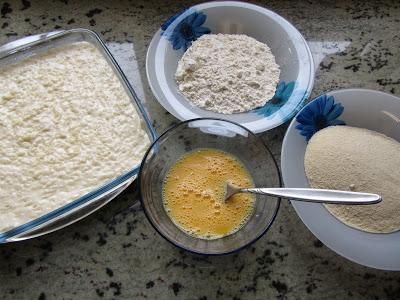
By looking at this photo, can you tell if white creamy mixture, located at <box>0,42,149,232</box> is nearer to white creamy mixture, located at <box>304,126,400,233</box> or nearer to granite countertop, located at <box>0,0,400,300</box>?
granite countertop, located at <box>0,0,400,300</box>

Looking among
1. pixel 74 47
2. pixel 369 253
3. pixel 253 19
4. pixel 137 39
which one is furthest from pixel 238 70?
pixel 369 253

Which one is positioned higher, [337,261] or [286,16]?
[286,16]

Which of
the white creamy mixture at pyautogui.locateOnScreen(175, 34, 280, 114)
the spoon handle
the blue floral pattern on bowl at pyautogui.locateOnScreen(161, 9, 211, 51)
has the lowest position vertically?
the spoon handle

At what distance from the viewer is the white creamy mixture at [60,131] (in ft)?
2.73

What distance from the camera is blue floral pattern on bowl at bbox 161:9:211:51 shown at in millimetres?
1060

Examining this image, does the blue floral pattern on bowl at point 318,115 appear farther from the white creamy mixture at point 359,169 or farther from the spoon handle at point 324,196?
the spoon handle at point 324,196

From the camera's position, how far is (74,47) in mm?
1009

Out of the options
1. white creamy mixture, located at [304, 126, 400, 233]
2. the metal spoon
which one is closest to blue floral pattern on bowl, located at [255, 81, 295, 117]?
white creamy mixture, located at [304, 126, 400, 233]

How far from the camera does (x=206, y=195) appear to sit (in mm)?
821

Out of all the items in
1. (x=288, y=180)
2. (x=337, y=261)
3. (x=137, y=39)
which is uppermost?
(x=137, y=39)

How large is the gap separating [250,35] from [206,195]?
47cm

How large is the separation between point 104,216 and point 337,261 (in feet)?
1.43

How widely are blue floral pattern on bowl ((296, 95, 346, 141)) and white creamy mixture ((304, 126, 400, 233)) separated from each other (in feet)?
0.05

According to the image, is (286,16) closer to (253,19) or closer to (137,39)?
(253,19)
